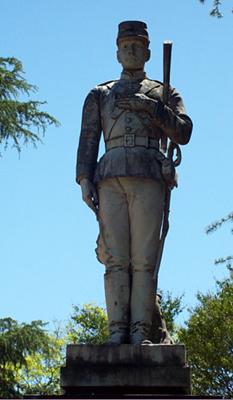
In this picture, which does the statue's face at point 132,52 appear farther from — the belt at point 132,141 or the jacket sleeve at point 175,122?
the belt at point 132,141

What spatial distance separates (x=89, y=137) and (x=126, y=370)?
260cm

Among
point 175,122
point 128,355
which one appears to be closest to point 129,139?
point 175,122

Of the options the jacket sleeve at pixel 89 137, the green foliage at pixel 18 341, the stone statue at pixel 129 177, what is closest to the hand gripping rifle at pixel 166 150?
the stone statue at pixel 129 177

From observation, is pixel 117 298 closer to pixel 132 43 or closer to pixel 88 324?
pixel 132 43

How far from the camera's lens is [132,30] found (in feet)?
39.6

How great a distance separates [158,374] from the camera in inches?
420

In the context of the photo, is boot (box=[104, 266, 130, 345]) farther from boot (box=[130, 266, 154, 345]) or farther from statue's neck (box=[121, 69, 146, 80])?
statue's neck (box=[121, 69, 146, 80])

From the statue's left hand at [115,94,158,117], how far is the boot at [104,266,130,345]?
1624 mm

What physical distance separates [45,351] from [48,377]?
21.8 m

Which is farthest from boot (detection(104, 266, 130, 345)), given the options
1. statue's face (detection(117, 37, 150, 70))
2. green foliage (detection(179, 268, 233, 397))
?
green foliage (detection(179, 268, 233, 397))

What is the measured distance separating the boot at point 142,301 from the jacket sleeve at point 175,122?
55.6 inches

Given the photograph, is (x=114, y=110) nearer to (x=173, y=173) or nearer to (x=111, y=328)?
(x=173, y=173)

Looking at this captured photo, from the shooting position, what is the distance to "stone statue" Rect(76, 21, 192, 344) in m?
11.4

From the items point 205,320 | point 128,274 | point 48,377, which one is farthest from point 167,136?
point 48,377
